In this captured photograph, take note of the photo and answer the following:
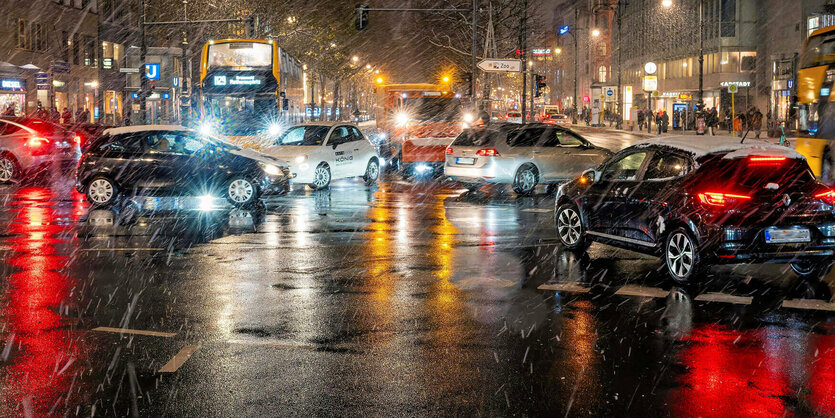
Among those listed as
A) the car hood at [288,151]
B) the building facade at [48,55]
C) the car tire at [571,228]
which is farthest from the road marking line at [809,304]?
the building facade at [48,55]

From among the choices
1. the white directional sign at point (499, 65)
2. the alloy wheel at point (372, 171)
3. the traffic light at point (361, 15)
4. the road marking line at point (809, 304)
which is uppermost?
the traffic light at point (361, 15)

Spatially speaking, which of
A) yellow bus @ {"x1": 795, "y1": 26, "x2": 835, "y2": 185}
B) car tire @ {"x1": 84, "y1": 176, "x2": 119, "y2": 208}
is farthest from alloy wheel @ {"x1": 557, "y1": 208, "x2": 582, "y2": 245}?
car tire @ {"x1": 84, "y1": 176, "x2": 119, "y2": 208}

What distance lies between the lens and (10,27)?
4738cm

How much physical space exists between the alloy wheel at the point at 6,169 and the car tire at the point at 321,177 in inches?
307

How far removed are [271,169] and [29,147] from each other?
8481 mm

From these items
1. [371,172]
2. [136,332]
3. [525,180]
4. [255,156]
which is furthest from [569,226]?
[371,172]

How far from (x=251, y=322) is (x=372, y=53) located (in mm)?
66601

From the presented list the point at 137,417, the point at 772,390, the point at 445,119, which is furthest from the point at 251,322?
the point at 445,119

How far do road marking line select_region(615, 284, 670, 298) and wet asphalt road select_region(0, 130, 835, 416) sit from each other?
0.10 feet

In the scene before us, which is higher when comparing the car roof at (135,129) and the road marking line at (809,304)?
the car roof at (135,129)

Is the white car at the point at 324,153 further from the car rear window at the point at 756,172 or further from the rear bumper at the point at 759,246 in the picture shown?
the rear bumper at the point at 759,246

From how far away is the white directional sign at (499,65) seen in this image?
3591 cm

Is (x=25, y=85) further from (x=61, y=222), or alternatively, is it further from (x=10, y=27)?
(x=61, y=222)

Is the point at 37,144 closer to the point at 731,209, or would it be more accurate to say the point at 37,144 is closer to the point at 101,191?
the point at 101,191
